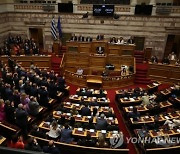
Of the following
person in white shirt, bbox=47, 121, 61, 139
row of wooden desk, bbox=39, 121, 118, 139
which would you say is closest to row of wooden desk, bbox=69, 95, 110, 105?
row of wooden desk, bbox=39, 121, 118, 139

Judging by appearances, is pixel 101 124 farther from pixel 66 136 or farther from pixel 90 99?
pixel 90 99

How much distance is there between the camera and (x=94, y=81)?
13844 mm

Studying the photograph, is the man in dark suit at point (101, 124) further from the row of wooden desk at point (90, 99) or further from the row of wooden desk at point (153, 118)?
the row of wooden desk at point (90, 99)

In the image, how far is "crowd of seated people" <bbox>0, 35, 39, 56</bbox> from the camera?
636 inches

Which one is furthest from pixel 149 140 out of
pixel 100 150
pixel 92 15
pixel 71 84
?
pixel 92 15

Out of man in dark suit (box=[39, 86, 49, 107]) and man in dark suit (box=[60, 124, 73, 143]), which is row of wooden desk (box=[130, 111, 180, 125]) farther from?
man in dark suit (box=[39, 86, 49, 107])

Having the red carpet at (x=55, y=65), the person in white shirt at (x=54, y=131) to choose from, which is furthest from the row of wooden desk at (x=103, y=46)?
the person in white shirt at (x=54, y=131)

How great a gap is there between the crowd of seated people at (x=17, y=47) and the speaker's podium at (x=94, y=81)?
5117 millimetres

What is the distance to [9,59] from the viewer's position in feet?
48.4

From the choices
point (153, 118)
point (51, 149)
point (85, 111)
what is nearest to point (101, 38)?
point (85, 111)

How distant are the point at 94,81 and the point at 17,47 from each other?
6935mm

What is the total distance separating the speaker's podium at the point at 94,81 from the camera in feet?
45.2

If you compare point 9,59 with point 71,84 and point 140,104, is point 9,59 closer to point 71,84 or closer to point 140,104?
point 71,84

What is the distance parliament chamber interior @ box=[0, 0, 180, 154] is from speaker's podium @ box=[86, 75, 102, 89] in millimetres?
65
